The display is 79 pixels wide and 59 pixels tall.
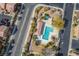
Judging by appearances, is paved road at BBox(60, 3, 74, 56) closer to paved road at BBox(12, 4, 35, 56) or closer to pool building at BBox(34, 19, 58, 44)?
pool building at BBox(34, 19, 58, 44)

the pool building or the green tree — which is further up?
the green tree

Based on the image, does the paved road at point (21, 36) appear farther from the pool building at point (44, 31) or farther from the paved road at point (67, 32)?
the paved road at point (67, 32)

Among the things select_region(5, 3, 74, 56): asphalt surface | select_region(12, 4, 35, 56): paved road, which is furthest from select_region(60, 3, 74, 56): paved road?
select_region(12, 4, 35, 56): paved road

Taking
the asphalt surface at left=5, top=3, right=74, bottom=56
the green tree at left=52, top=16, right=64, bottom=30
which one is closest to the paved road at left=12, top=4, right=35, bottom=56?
the asphalt surface at left=5, top=3, right=74, bottom=56

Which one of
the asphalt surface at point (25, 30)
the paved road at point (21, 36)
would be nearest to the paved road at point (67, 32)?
the asphalt surface at point (25, 30)

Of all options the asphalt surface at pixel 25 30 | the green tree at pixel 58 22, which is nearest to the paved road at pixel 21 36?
the asphalt surface at pixel 25 30

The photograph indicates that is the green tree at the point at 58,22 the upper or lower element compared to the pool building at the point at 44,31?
upper

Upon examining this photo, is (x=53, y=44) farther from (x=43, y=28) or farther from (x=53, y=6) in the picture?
(x=53, y=6)

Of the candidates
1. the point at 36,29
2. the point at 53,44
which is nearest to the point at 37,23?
the point at 36,29

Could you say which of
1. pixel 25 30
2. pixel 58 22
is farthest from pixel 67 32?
pixel 25 30

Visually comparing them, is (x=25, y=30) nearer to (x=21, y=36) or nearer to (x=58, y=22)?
(x=21, y=36)

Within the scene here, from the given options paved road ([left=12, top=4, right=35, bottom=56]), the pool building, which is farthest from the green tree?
paved road ([left=12, top=4, right=35, bottom=56])
